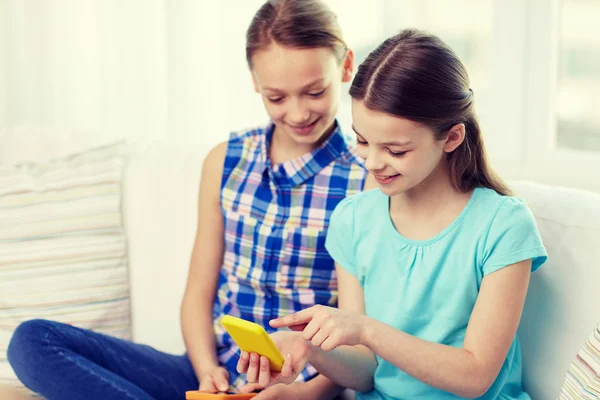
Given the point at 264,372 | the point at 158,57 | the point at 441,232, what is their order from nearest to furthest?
1. the point at 264,372
2. the point at 441,232
3. the point at 158,57

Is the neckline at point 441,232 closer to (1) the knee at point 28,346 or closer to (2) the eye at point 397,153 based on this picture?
(2) the eye at point 397,153

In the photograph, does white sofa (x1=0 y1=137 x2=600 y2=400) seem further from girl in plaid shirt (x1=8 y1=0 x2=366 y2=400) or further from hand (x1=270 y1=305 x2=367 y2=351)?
hand (x1=270 y1=305 x2=367 y2=351)

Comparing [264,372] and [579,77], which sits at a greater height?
[579,77]

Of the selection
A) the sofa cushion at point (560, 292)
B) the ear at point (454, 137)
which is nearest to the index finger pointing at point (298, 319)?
the ear at point (454, 137)

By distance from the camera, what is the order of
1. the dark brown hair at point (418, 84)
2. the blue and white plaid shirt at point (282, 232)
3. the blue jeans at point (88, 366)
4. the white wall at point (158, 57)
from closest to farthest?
the dark brown hair at point (418, 84) < the blue jeans at point (88, 366) < the blue and white plaid shirt at point (282, 232) < the white wall at point (158, 57)

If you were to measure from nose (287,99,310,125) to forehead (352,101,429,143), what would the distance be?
26 centimetres

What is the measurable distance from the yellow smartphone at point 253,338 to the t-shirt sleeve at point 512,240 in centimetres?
37

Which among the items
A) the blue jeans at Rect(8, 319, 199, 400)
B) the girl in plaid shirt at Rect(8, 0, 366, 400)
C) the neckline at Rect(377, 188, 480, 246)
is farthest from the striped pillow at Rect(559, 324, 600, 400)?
the blue jeans at Rect(8, 319, 199, 400)

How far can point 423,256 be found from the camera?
1.38 m

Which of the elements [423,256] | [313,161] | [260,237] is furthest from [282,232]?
[423,256]

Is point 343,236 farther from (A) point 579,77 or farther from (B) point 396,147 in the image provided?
(A) point 579,77

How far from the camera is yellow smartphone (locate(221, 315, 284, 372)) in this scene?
3.80ft

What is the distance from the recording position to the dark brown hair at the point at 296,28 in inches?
60.1

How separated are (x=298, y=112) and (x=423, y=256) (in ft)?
1.22
